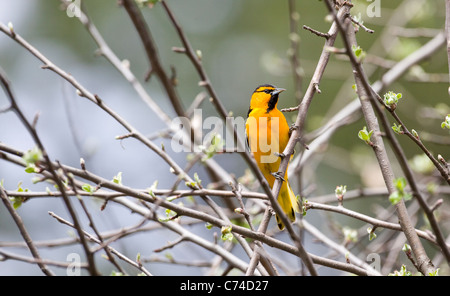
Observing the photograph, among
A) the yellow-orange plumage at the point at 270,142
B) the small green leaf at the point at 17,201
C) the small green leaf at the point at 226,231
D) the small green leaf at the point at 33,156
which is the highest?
the yellow-orange plumage at the point at 270,142

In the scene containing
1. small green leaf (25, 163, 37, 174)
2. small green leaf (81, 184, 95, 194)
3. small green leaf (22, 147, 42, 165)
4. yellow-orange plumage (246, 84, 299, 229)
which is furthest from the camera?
yellow-orange plumage (246, 84, 299, 229)

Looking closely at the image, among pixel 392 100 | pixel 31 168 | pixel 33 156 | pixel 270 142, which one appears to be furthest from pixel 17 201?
pixel 270 142

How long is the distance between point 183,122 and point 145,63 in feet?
22.3

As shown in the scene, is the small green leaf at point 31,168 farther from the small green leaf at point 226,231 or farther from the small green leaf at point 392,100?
the small green leaf at point 392,100

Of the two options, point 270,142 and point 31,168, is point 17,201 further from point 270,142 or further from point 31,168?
point 270,142

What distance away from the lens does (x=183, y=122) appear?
9.06ft

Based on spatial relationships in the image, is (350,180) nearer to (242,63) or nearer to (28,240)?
(242,63)

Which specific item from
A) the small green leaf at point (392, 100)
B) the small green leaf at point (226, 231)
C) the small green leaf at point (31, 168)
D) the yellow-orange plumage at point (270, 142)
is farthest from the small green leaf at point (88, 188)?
the yellow-orange plumage at point (270, 142)

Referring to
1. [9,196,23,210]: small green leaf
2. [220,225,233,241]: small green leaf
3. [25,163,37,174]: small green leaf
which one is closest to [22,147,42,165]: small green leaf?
[25,163,37,174]: small green leaf

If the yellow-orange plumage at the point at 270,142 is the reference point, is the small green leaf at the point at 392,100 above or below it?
below

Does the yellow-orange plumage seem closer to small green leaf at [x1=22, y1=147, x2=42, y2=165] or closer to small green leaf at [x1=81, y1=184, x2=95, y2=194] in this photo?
small green leaf at [x1=81, y1=184, x2=95, y2=194]

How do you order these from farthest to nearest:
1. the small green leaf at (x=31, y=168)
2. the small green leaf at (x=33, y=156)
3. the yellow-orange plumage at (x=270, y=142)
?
1. the yellow-orange plumage at (x=270, y=142)
2. the small green leaf at (x=31, y=168)
3. the small green leaf at (x=33, y=156)
